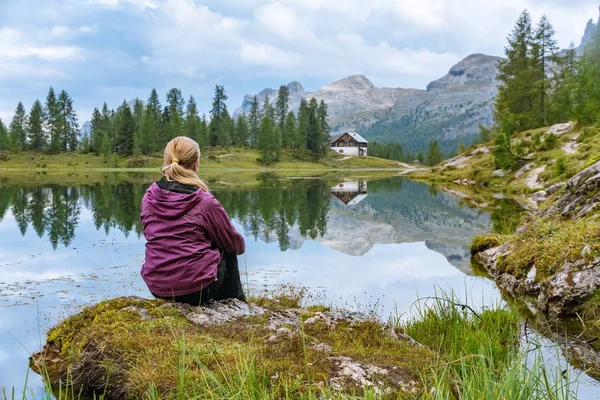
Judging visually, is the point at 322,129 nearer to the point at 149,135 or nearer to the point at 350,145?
the point at 350,145

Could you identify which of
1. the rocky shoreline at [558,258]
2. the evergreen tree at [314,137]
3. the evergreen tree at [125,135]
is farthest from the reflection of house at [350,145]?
the rocky shoreline at [558,258]

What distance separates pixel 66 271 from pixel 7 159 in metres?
89.7

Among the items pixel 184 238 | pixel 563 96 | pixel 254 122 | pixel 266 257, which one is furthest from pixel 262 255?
pixel 254 122

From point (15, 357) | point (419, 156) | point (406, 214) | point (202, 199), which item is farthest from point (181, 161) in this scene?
point (419, 156)

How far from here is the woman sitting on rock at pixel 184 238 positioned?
5.86 metres

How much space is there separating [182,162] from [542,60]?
55390 millimetres

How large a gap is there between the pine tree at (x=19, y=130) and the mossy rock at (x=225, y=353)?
106 m

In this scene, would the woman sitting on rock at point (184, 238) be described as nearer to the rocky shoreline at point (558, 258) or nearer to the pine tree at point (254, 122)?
the rocky shoreline at point (558, 258)

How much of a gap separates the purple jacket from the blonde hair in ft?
0.63

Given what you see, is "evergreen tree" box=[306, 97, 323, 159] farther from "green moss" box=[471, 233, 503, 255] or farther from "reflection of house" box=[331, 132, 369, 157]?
"green moss" box=[471, 233, 503, 255]

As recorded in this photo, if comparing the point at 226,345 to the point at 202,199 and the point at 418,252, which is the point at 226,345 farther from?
the point at 418,252

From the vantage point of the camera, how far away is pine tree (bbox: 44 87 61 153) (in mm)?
100706

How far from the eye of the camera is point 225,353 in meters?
4.16

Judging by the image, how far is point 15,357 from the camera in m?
5.99
